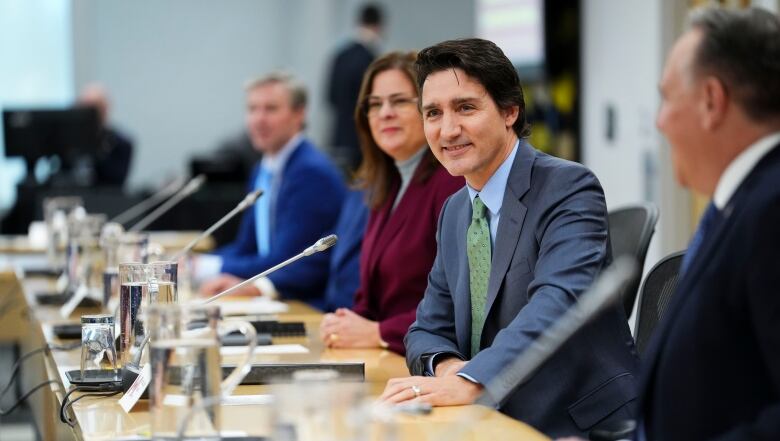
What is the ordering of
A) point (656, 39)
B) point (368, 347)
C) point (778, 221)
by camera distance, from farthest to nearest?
point (656, 39) < point (368, 347) < point (778, 221)

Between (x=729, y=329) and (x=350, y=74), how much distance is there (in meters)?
6.98

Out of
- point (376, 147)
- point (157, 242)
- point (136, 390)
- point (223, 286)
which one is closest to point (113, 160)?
point (157, 242)

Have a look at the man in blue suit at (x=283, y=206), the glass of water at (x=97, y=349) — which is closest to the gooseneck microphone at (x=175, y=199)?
the man in blue suit at (x=283, y=206)

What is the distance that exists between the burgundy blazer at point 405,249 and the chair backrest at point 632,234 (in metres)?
0.38

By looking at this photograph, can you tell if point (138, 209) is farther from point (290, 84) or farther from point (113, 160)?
point (113, 160)

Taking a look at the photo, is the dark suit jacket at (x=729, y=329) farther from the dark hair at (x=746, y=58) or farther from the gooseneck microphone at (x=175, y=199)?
the gooseneck microphone at (x=175, y=199)

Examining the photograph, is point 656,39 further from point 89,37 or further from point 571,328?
point 89,37

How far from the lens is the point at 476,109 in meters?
2.25

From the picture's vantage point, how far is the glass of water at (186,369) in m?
1.57

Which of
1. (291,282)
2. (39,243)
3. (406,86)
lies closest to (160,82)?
(39,243)

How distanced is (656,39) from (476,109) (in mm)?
3100

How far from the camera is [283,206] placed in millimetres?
4164

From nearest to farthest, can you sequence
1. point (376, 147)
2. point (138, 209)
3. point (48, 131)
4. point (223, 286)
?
point (376, 147) → point (223, 286) → point (138, 209) → point (48, 131)

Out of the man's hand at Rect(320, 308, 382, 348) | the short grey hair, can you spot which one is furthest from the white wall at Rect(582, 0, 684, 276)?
the man's hand at Rect(320, 308, 382, 348)
